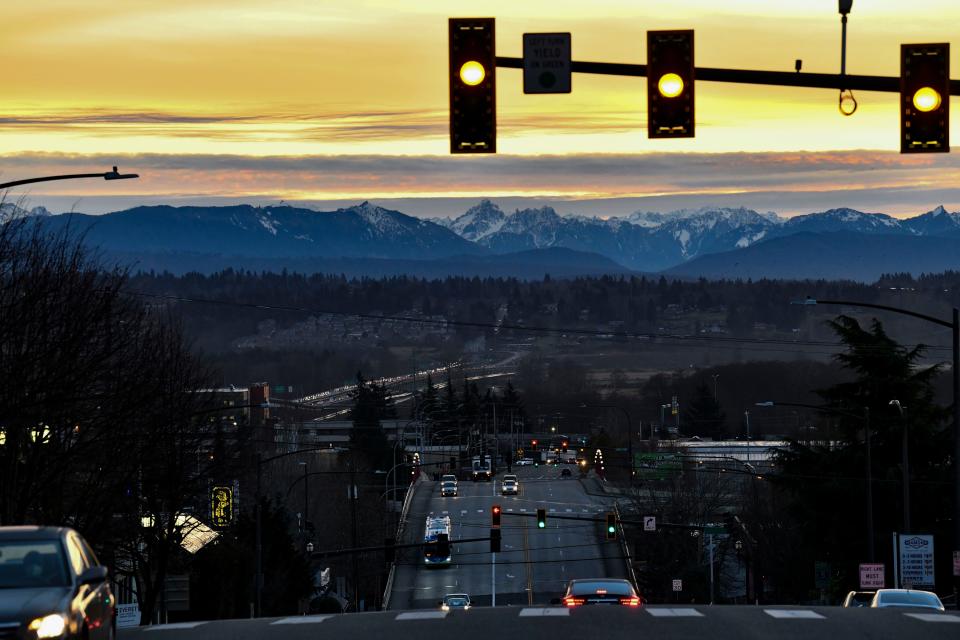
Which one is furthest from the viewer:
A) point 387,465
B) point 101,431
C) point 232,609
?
point 387,465

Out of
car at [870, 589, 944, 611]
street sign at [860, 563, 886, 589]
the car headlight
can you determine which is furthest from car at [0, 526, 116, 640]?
street sign at [860, 563, 886, 589]

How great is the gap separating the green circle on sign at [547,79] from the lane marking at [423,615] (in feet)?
22.7

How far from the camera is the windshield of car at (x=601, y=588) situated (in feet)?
85.4

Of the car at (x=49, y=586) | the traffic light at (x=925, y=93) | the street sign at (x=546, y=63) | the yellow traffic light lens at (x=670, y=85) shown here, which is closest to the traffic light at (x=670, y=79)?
the yellow traffic light lens at (x=670, y=85)

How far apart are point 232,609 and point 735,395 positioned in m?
145

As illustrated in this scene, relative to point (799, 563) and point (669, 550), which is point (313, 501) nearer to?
point (669, 550)

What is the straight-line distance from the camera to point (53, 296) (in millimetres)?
37719

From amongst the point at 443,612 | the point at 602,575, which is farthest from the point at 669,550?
the point at 443,612

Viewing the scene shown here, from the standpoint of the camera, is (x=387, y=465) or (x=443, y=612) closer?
(x=443, y=612)

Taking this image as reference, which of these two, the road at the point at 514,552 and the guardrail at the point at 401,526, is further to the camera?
the road at the point at 514,552

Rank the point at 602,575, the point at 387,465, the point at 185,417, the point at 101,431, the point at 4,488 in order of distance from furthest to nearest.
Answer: the point at 387,465, the point at 602,575, the point at 185,417, the point at 101,431, the point at 4,488

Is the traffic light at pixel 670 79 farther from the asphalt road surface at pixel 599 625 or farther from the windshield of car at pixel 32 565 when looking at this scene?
the windshield of car at pixel 32 565

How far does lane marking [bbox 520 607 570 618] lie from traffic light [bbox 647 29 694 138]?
626 cm

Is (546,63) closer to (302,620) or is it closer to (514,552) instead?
(302,620)
